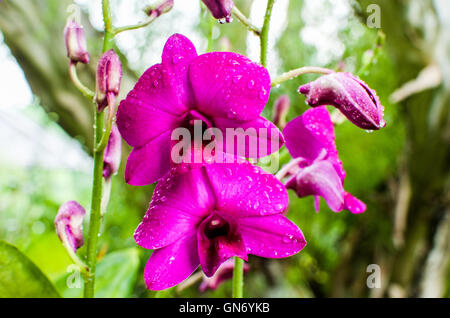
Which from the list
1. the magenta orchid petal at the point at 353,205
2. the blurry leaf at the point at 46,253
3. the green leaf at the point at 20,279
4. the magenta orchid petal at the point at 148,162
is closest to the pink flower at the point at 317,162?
the magenta orchid petal at the point at 353,205

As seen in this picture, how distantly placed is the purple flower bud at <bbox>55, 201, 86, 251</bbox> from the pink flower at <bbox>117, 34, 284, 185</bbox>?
90mm

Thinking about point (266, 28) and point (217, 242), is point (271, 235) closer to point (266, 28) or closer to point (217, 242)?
point (217, 242)

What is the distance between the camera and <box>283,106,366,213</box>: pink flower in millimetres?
292

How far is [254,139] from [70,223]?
0.54 ft

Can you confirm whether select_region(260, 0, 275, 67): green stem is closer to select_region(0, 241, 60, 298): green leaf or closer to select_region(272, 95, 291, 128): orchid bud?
select_region(272, 95, 291, 128): orchid bud

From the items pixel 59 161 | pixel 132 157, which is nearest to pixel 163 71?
pixel 132 157

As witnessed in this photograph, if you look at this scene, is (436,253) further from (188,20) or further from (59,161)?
(59,161)

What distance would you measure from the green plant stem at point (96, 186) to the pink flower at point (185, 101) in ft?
0.14

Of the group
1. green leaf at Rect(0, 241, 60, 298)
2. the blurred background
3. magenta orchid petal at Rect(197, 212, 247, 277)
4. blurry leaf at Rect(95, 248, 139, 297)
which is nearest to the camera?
magenta orchid petal at Rect(197, 212, 247, 277)

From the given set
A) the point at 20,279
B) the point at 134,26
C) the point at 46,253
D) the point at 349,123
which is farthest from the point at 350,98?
the point at 349,123

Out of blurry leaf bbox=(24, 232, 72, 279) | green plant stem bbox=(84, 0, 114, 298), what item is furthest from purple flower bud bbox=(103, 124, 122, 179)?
blurry leaf bbox=(24, 232, 72, 279)

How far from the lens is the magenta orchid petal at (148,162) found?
0.25 meters

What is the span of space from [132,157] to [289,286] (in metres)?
0.96

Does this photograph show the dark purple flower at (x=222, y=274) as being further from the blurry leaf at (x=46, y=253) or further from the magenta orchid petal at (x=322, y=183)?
the blurry leaf at (x=46, y=253)
